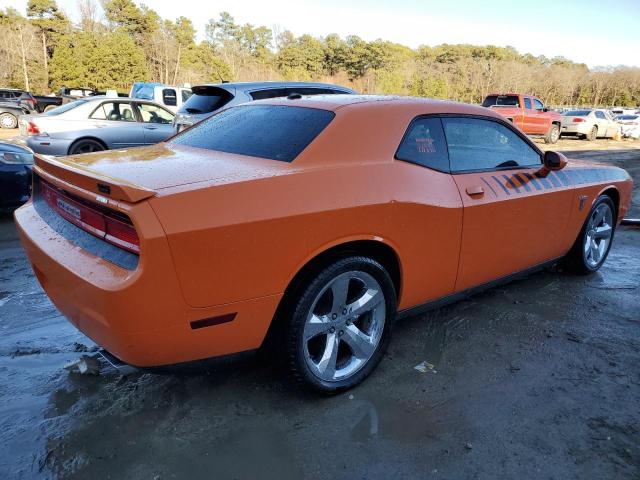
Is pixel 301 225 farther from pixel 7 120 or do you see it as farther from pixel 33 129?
pixel 7 120

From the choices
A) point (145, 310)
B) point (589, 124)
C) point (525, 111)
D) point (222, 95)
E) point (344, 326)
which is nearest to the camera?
point (145, 310)

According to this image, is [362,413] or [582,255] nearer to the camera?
[362,413]

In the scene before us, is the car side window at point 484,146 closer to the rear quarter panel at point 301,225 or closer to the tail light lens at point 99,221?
the rear quarter panel at point 301,225

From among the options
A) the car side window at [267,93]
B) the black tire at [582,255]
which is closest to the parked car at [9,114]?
the car side window at [267,93]

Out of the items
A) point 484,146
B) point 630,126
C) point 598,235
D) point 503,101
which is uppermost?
point 503,101

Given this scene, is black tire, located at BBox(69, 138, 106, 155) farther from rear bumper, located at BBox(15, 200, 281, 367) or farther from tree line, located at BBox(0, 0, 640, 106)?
tree line, located at BBox(0, 0, 640, 106)

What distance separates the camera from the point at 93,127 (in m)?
9.43

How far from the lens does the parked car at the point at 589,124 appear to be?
21.2 metres

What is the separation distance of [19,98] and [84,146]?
16.2 meters

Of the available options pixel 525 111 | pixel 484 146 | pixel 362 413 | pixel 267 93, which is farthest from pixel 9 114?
pixel 362 413

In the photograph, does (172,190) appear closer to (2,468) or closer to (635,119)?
(2,468)

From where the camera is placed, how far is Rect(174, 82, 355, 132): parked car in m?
7.16

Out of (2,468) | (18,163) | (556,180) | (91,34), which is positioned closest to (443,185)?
(556,180)

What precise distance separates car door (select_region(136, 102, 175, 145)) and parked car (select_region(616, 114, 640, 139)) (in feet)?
73.2
